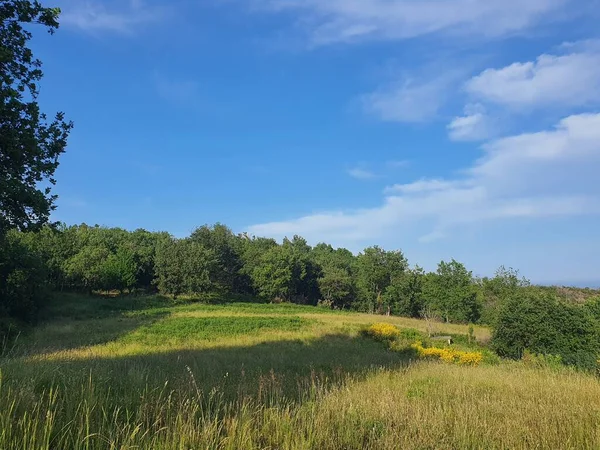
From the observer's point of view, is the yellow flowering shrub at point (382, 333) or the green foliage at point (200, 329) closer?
the green foliage at point (200, 329)

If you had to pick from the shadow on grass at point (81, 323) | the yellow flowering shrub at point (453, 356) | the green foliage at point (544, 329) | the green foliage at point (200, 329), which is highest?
the green foliage at point (544, 329)

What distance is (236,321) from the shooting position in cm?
3028

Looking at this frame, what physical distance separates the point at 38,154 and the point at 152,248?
62.0 meters

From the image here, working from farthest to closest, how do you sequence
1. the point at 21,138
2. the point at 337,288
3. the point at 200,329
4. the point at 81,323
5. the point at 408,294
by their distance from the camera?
the point at 337,288 → the point at 408,294 → the point at 81,323 → the point at 200,329 → the point at 21,138

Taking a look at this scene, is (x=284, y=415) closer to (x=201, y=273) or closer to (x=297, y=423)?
(x=297, y=423)

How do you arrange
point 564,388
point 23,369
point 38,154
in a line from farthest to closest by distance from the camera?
1. point 38,154
2. point 564,388
3. point 23,369

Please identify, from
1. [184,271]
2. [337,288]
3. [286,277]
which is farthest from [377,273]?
[184,271]

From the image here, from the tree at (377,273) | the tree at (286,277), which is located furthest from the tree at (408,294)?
the tree at (286,277)

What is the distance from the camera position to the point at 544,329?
26078 mm

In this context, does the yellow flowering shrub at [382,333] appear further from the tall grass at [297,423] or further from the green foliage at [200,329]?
the tall grass at [297,423]

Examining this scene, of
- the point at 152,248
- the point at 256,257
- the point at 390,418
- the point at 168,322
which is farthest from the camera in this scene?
the point at 256,257

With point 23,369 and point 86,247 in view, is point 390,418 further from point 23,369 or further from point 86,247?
point 86,247

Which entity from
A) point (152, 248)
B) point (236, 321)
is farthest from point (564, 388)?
point (152, 248)

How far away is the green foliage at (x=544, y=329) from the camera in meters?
25.2
